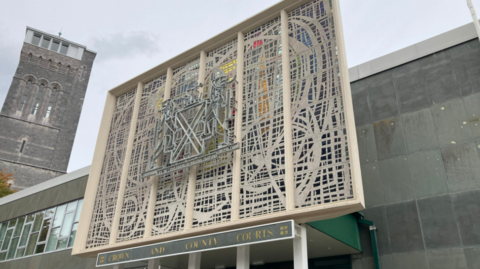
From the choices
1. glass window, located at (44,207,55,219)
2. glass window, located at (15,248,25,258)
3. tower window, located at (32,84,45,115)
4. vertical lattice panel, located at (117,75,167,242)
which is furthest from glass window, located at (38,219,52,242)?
A: tower window, located at (32,84,45,115)

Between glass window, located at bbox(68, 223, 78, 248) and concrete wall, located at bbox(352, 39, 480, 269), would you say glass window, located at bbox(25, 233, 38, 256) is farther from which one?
concrete wall, located at bbox(352, 39, 480, 269)

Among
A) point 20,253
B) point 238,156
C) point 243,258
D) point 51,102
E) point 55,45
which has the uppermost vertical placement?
point 55,45

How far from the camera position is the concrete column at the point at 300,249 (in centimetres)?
752

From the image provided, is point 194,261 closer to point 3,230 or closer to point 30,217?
point 30,217

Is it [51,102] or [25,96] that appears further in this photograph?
[51,102]

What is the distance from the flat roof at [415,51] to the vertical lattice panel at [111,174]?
7.51 m

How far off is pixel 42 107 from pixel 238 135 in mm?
51241

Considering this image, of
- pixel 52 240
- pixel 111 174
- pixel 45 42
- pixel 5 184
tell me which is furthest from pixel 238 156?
pixel 45 42

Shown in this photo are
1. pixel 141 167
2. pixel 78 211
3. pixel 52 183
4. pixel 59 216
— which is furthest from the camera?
pixel 52 183

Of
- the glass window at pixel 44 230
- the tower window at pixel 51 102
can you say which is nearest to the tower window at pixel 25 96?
the tower window at pixel 51 102

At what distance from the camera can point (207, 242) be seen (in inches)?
336

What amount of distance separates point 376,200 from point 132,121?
779cm

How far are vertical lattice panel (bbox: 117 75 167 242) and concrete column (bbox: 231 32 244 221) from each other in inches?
122

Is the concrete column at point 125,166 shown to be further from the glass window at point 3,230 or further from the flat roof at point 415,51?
the glass window at point 3,230
